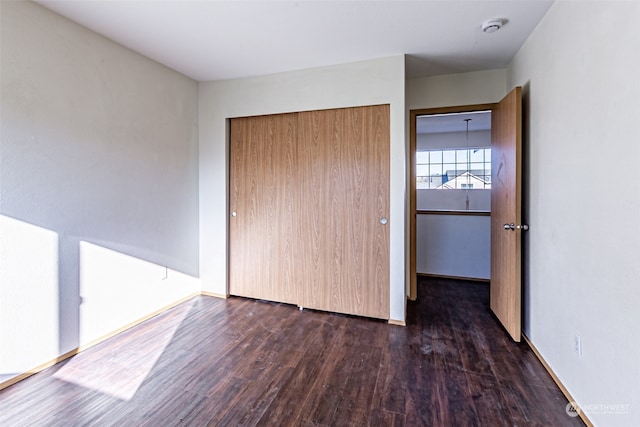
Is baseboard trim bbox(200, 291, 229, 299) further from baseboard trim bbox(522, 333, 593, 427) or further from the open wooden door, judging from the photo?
baseboard trim bbox(522, 333, 593, 427)

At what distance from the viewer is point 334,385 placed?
1915mm

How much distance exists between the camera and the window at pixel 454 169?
5.08 metres

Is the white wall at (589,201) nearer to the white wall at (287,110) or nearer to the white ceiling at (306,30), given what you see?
the white ceiling at (306,30)

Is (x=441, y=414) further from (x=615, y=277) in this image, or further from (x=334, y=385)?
(x=615, y=277)

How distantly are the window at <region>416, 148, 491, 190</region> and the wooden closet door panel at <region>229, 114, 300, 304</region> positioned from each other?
300 cm

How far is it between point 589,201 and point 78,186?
332 centimetres

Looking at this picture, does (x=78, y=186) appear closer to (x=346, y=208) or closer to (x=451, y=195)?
(x=346, y=208)

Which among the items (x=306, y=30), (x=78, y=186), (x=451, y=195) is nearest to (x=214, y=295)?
(x=78, y=186)

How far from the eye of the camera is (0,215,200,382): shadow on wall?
1.91m

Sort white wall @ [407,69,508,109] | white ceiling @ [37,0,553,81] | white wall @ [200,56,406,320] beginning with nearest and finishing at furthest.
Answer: white ceiling @ [37,0,553,81], white wall @ [200,56,406,320], white wall @ [407,69,508,109]

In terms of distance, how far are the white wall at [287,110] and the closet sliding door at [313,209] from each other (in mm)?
85

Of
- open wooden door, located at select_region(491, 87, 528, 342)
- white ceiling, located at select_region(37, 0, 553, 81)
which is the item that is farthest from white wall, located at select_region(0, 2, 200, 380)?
open wooden door, located at select_region(491, 87, 528, 342)

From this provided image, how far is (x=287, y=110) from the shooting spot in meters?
3.15

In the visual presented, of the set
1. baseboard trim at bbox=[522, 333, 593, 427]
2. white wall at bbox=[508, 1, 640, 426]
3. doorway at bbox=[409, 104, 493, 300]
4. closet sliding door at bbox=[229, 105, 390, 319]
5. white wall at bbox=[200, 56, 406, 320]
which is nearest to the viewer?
white wall at bbox=[508, 1, 640, 426]
